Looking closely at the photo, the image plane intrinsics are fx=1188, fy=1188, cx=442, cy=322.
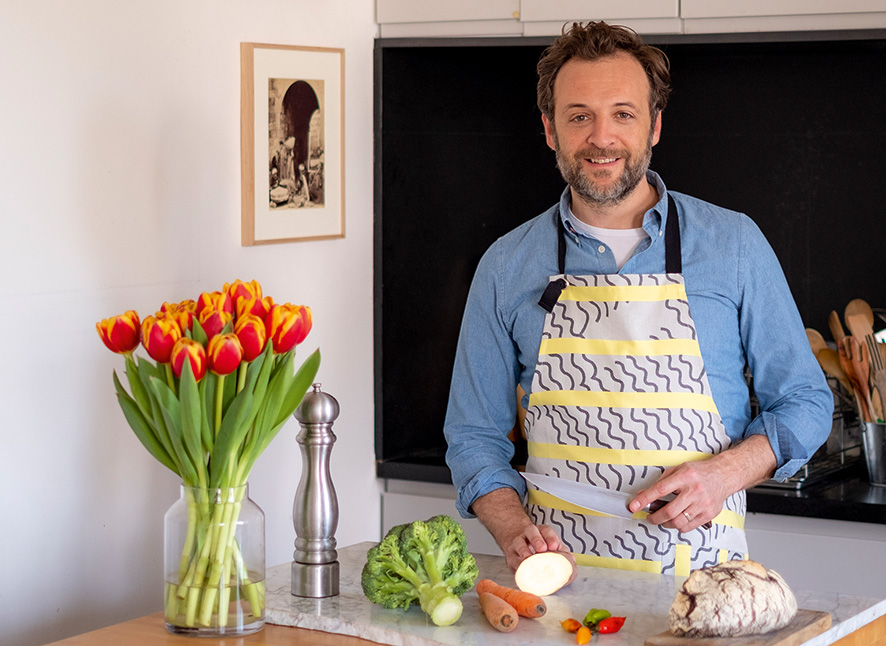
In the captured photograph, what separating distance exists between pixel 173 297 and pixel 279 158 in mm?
403

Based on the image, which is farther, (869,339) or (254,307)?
(869,339)

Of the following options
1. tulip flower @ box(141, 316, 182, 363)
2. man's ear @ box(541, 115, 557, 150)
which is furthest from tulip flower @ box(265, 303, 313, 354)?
man's ear @ box(541, 115, 557, 150)

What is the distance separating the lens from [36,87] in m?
1.81

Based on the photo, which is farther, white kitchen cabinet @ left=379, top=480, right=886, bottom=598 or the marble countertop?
white kitchen cabinet @ left=379, top=480, right=886, bottom=598

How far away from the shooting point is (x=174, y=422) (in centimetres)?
135

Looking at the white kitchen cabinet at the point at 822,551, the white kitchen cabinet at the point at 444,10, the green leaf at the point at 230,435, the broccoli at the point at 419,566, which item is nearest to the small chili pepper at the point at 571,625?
the broccoli at the point at 419,566

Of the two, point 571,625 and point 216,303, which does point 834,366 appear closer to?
point 571,625

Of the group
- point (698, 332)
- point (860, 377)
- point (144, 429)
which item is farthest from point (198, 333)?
point (860, 377)

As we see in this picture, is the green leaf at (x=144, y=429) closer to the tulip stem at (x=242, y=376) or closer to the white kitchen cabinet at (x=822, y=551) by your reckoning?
the tulip stem at (x=242, y=376)

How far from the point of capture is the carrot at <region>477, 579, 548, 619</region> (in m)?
1.36

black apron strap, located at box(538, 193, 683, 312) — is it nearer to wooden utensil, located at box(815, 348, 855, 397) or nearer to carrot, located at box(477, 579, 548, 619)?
carrot, located at box(477, 579, 548, 619)

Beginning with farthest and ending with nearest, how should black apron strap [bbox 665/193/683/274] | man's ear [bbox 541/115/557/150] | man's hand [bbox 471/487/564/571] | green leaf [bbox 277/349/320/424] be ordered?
man's ear [bbox 541/115/557/150], black apron strap [bbox 665/193/683/274], man's hand [bbox 471/487/564/571], green leaf [bbox 277/349/320/424]

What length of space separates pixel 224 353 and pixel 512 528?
0.58 m

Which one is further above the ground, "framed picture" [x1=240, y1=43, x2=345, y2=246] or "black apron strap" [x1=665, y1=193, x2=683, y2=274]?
"framed picture" [x1=240, y1=43, x2=345, y2=246]
